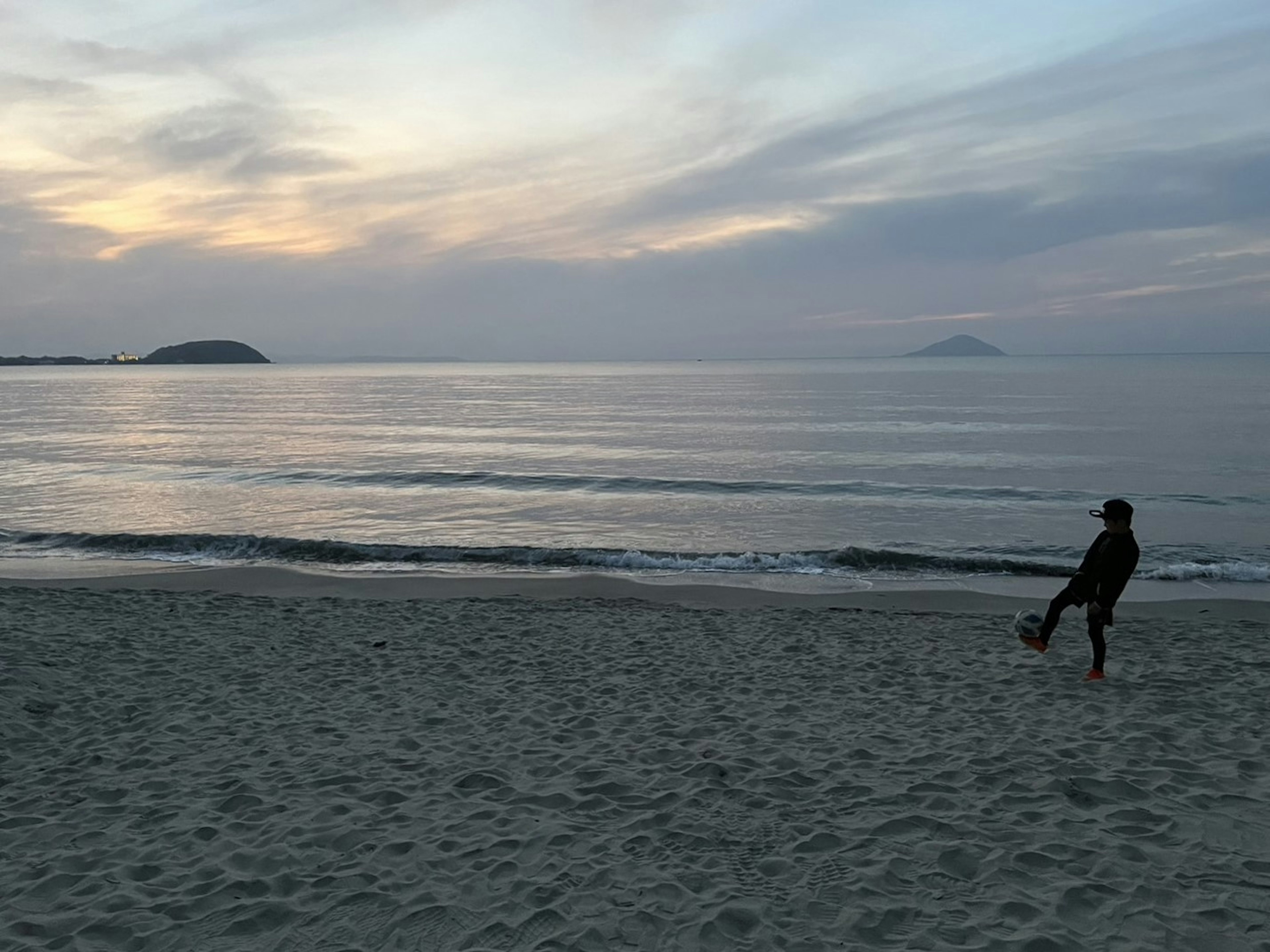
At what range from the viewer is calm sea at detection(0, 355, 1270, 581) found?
16.9m

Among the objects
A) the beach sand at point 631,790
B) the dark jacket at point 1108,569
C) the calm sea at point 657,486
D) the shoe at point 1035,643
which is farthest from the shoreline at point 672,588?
the dark jacket at point 1108,569

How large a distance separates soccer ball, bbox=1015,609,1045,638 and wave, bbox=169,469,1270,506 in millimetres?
14752

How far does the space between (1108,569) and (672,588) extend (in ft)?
23.0

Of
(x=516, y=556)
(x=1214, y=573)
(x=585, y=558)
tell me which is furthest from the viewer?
(x=516, y=556)

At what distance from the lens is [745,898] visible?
4680 mm

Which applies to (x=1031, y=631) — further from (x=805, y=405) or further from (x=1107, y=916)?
(x=805, y=405)

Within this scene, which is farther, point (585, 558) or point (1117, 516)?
point (585, 558)

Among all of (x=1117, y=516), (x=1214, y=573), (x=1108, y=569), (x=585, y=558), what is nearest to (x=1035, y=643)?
(x=1108, y=569)

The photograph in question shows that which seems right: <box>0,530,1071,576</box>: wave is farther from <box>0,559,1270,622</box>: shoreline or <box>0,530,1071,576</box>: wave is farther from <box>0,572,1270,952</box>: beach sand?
<box>0,572,1270,952</box>: beach sand

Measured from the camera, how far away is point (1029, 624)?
9148 mm

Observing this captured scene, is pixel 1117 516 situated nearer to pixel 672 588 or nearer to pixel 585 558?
pixel 672 588

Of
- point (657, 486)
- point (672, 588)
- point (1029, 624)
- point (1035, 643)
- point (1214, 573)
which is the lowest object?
point (672, 588)

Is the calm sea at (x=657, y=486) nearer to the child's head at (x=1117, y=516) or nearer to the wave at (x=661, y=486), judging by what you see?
the wave at (x=661, y=486)

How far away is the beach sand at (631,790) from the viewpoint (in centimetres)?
450
